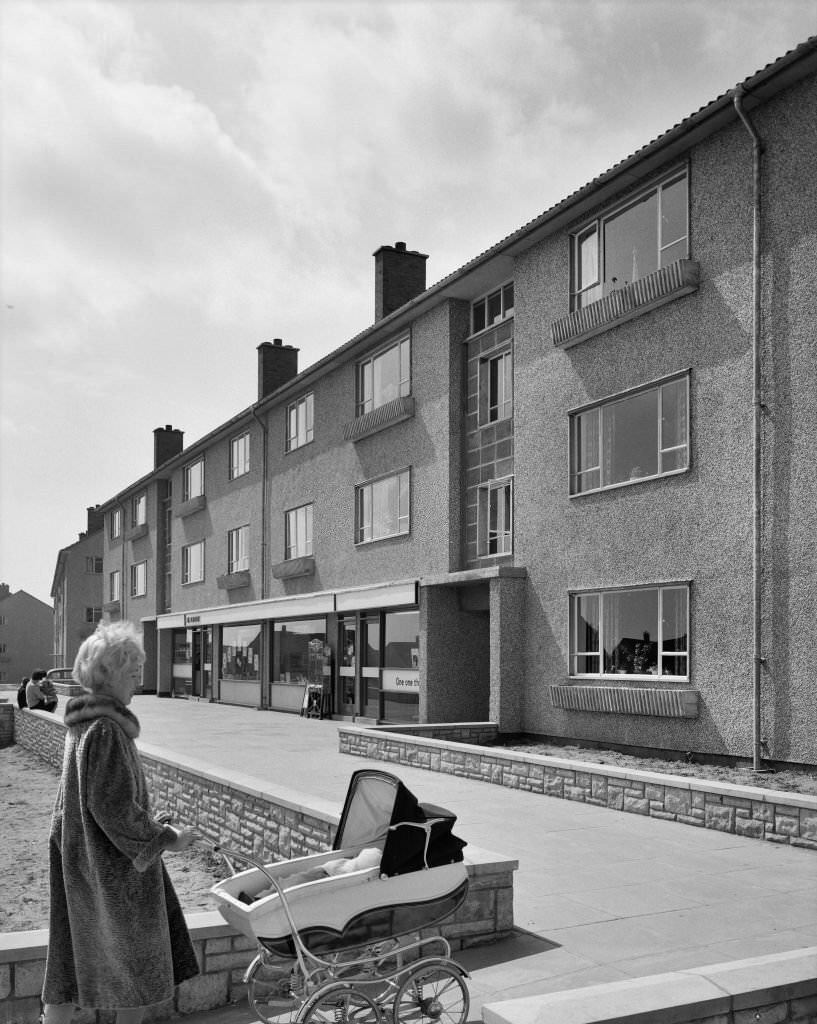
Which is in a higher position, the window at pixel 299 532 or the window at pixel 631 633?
the window at pixel 299 532

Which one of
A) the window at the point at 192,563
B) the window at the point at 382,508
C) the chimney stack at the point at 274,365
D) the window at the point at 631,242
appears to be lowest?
the window at the point at 192,563

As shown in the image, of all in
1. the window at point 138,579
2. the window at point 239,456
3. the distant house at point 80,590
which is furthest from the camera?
the distant house at point 80,590

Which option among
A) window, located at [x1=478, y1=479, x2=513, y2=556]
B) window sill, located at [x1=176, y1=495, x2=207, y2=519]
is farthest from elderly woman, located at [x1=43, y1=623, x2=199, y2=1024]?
window sill, located at [x1=176, y1=495, x2=207, y2=519]

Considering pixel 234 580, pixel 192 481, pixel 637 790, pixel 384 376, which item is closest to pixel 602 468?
pixel 637 790

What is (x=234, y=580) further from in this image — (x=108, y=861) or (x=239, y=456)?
(x=108, y=861)

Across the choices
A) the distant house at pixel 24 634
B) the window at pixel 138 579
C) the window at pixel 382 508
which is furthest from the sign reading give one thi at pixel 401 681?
the distant house at pixel 24 634

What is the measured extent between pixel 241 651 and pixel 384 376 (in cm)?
1253

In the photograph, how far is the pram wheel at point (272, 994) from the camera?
198 inches

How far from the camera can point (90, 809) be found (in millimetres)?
4250

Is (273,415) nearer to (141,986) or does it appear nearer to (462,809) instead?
(462,809)

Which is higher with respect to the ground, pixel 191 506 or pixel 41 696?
pixel 191 506

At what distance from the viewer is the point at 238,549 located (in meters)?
34.8

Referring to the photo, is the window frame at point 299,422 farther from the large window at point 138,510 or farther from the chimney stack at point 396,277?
the large window at point 138,510

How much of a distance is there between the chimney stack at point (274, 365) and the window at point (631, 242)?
17.8m
